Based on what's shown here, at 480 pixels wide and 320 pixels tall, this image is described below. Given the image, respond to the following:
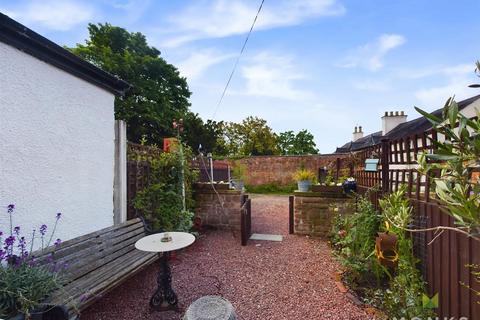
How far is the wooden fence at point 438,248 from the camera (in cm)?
203

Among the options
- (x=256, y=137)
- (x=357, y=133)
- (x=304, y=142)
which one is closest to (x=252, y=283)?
(x=357, y=133)

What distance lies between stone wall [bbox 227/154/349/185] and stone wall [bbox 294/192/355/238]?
953 cm

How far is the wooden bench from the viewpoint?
242 cm

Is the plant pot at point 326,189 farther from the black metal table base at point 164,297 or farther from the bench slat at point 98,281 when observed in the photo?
the black metal table base at point 164,297

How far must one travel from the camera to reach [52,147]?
2904 mm

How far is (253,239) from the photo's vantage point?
602 cm

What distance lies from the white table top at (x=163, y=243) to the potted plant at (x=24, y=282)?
0.82 meters

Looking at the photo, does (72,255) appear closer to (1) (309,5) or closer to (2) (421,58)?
(1) (309,5)

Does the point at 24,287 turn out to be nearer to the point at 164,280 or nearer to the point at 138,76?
the point at 164,280

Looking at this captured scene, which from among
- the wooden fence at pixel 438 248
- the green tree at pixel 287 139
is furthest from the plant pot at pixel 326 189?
the green tree at pixel 287 139

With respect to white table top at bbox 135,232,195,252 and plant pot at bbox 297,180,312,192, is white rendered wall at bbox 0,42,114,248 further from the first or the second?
plant pot at bbox 297,180,312,192

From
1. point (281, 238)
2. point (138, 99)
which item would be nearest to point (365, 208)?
point (281, 238)

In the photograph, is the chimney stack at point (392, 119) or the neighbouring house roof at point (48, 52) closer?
the neighbouring house roof at point (48, 52)

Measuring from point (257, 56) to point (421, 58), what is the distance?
3945 millimetres
